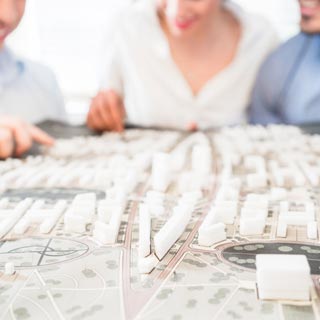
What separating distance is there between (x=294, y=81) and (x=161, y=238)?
68cm

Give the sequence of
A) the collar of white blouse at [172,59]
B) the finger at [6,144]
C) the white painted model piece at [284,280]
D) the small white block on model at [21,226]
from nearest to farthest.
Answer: the white painted model piece at [284,280], the small white block on model at [21,226], the finger at [6,144], the collar of white blouse at [172,59]

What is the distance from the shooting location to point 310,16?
0.94m

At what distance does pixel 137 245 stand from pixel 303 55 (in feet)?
2.29

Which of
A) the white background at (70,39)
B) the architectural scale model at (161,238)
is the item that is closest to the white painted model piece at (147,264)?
the architectural scale model at (161,238)

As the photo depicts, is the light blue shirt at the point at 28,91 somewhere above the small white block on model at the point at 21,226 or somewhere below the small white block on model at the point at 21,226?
below

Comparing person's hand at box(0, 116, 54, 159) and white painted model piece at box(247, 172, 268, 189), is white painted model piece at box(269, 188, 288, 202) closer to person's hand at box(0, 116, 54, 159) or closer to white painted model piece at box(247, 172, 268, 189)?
white painted model piece at box(247, 172, 268, 189)

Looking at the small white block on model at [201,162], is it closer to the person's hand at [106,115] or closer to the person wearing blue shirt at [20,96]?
the person wearing blue shirt at [20,96]

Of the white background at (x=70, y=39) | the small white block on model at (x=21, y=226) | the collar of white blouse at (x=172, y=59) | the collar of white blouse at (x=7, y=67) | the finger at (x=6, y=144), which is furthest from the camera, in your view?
the white background at (x=70, y=39)

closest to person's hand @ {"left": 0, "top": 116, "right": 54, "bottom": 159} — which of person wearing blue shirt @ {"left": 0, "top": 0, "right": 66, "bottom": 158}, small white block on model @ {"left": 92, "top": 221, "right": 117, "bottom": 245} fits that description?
person wearing blue shirt @ {"left": 0, "top": 0, "right": 66, "bottom": 158}

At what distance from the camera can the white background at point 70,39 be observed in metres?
1.18

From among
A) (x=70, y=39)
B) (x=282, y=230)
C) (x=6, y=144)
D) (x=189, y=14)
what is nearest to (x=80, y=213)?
(x=282, y=230)

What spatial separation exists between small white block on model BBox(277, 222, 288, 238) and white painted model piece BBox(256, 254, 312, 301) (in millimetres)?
83

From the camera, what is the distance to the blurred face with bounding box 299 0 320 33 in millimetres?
924

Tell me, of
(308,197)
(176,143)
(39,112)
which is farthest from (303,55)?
(308,197)
